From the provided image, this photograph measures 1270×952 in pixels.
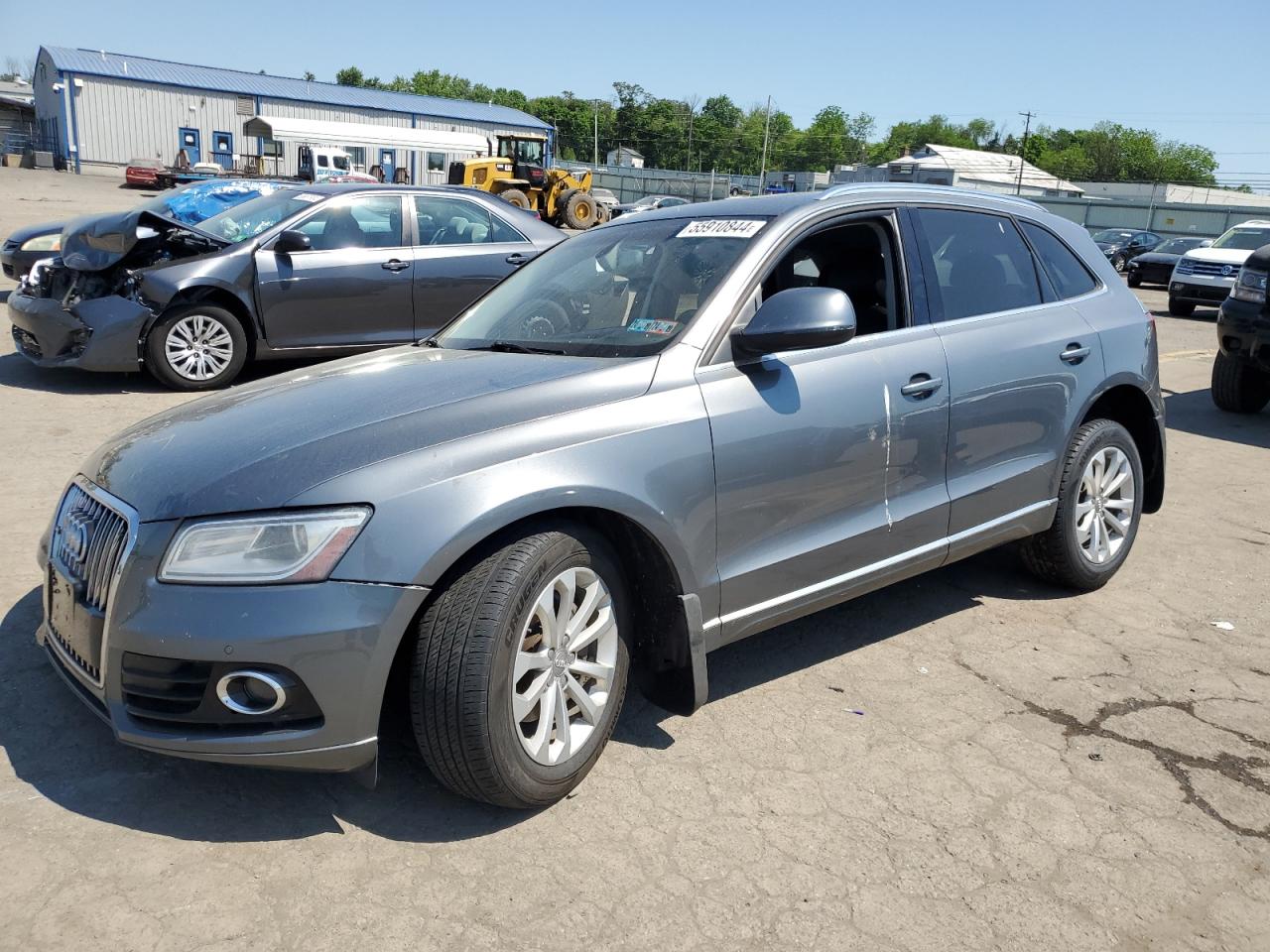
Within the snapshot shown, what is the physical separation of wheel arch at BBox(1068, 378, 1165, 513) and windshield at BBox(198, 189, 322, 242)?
6.27 m

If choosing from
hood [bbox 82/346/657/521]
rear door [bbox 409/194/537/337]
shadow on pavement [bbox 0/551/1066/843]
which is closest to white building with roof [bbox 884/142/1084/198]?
rear door [bbox 409/194/537/337]

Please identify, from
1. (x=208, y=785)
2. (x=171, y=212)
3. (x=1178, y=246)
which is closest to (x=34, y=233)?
(x=171, y=212)

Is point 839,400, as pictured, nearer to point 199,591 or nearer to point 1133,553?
point 199,591

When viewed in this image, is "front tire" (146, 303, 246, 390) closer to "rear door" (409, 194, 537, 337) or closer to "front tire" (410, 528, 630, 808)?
"rear door" (409, 194, 537, 337)

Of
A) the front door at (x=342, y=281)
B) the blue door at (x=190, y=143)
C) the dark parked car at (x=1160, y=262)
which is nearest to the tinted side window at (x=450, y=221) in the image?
the front door at (x=342, y=281)

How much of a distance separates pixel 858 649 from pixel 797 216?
1.66m

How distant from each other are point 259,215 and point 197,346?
1.33 meters

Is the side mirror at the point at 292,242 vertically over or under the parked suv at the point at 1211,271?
over

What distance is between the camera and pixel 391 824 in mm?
2793

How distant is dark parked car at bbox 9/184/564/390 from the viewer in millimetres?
7902

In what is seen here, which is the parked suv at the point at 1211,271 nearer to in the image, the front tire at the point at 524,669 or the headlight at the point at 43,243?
the headlight at the point at 43,243

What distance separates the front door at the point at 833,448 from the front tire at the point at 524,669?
0.46 m

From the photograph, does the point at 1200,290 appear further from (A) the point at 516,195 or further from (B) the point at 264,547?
(A) the point at 516,195

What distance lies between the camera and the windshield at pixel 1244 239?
63.4ft
